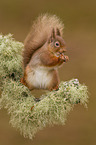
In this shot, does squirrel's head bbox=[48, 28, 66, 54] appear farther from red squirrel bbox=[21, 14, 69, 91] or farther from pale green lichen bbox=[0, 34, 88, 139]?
pale green lichen bbox=[0, 34, 88, 139]

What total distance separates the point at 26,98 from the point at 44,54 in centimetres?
16

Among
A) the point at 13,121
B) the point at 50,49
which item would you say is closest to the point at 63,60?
the point at 50,49

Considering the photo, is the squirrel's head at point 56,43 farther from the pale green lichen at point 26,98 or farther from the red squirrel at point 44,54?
the pale green lichen at point 26,98

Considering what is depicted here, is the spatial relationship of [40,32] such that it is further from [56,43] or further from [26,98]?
[26,98]

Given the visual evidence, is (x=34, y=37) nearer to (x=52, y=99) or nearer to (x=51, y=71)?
(x=51, y=71)

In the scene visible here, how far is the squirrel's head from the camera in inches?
30.2

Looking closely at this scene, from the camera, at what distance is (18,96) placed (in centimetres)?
82

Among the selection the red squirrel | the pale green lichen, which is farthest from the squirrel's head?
the pale green lichen

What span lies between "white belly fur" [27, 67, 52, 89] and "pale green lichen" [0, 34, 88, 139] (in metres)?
0.04

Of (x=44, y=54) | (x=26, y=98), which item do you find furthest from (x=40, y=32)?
(x=26, y=98)

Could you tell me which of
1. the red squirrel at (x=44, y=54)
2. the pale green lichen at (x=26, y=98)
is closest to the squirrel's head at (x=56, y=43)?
the red squirrel at (x=44, y=54)

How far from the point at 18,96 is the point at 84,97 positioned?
0.74 feet

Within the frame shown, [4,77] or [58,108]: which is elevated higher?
[4,77]

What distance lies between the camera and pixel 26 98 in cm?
83
